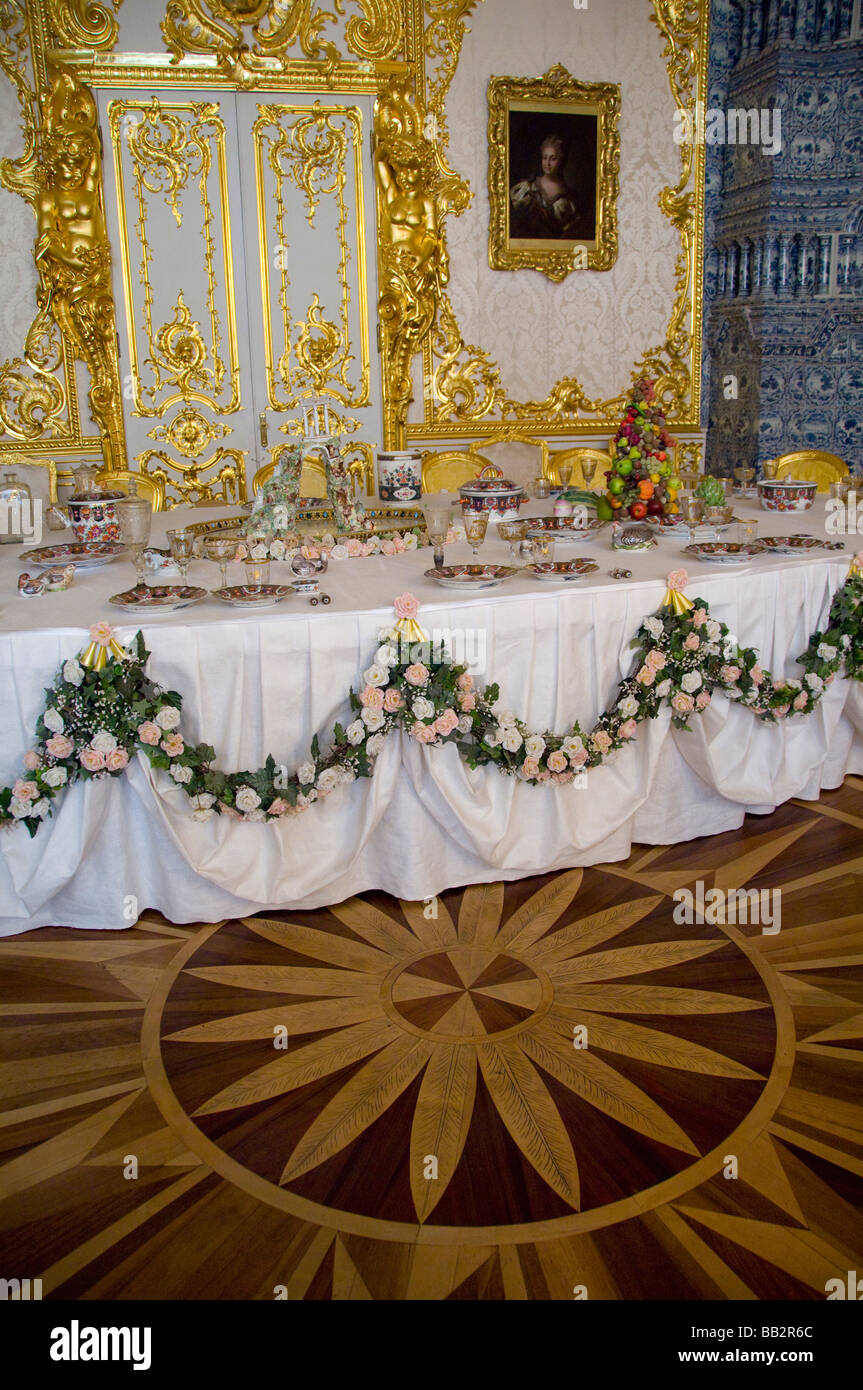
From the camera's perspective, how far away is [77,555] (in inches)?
122

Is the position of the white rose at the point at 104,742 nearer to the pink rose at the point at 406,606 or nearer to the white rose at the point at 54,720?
the white rose at the point at 54,720

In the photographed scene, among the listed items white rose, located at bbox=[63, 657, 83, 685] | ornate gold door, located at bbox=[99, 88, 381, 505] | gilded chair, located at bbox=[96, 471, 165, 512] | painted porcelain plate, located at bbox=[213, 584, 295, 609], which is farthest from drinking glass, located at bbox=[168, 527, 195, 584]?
ornate gold door, located at bbox=[99, 88, 381, 505]

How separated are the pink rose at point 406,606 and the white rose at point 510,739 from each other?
398 mm

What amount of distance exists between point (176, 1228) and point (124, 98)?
5.29 metres

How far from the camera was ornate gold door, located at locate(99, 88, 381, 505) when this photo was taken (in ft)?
16.9

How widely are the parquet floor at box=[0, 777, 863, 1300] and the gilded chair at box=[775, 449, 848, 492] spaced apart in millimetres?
2504

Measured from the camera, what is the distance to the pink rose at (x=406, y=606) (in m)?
2.53

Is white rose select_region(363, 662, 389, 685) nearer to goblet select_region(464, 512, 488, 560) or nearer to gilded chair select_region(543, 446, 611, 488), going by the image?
goblet select_region(464, 512, 488, 560)

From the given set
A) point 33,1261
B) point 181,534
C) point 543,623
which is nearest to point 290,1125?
point 33,1261

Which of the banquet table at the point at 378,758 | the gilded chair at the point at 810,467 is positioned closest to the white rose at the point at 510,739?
the banquet table at the point at 378,758

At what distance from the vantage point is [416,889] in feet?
8.98

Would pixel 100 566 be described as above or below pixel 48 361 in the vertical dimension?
below
